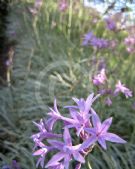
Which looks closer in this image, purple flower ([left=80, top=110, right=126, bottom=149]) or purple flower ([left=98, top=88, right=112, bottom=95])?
purple flower ([left=80, top=110, right=126, bottom=149])

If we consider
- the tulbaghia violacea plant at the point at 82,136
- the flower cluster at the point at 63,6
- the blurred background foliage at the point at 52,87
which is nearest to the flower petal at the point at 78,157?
the tulbaghia violacea plant at the point at 82,136

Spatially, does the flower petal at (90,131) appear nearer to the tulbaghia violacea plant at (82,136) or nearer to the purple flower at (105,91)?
the tulbaghia violacea plant at (82,136)

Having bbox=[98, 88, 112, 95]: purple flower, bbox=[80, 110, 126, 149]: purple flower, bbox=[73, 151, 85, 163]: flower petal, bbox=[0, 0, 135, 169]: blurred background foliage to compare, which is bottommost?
bbox=[0, 0, 135, 169]: blurred background foliage

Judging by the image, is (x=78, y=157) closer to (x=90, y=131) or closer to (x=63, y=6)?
(x=90, y=131)

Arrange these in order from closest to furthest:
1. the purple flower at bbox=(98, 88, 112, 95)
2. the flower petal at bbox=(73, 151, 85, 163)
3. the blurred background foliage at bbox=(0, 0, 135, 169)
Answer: the flower petal at bbox=(73, 151, 85, 163), the purple flower at bbox=(98, 88, 112, 95), the blurred background foliage at bbox=(0, 0, 135, 169)

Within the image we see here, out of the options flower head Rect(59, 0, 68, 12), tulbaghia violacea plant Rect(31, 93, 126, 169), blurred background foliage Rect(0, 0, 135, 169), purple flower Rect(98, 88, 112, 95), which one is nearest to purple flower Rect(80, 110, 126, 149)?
tulbaghia violacea plant Rect(31, 93, 126, 169)

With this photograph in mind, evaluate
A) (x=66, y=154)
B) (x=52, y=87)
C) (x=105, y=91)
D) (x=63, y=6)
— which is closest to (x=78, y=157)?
(x=66, y=154)

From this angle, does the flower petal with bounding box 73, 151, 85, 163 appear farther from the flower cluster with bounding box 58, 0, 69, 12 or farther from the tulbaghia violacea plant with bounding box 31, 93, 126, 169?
the flower cluster with bounding box 58, 0, 69, 12

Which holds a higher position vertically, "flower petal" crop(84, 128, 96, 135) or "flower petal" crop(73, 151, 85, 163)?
"flower petal" crop(84, 128, 96, 135)
